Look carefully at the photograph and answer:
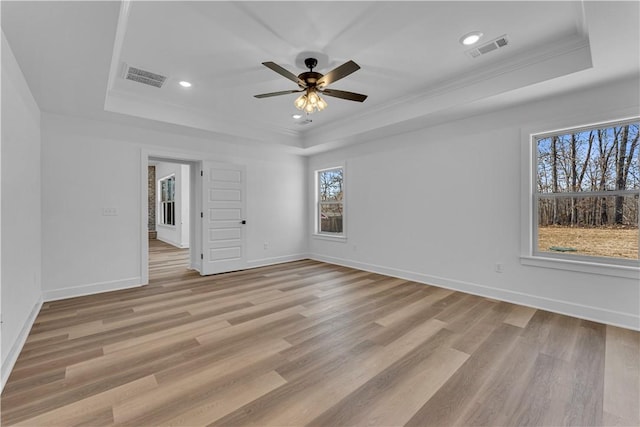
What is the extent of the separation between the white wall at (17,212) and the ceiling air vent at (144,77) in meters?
0.92

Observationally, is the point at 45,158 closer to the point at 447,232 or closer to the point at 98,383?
the point at 98,383

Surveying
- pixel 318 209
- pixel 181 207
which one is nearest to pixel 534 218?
pixel 318 209

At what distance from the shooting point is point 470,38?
267 centimetres

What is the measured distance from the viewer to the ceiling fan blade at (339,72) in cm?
245

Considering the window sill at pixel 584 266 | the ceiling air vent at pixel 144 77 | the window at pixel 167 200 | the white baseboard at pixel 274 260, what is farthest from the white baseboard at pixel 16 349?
the window at pixel 167 200

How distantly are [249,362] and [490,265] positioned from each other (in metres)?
3.36

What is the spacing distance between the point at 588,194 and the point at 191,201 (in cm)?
610

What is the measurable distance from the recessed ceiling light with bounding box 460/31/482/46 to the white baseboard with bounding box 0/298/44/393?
15.0 feet

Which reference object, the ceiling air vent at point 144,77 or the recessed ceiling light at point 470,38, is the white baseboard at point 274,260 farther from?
the recessed ceiling light at point 470,38

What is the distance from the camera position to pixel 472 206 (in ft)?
13.2

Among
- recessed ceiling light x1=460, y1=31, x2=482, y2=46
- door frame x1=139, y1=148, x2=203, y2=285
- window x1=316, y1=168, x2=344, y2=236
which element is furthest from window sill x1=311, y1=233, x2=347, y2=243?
recessed ceiling light x1=460, y1=31, x2=482, y2=46

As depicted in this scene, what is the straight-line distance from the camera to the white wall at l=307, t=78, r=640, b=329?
122 inches

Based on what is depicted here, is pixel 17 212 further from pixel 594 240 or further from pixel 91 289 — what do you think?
pixel 594 240

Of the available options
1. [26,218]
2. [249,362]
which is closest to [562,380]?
[249,362]
